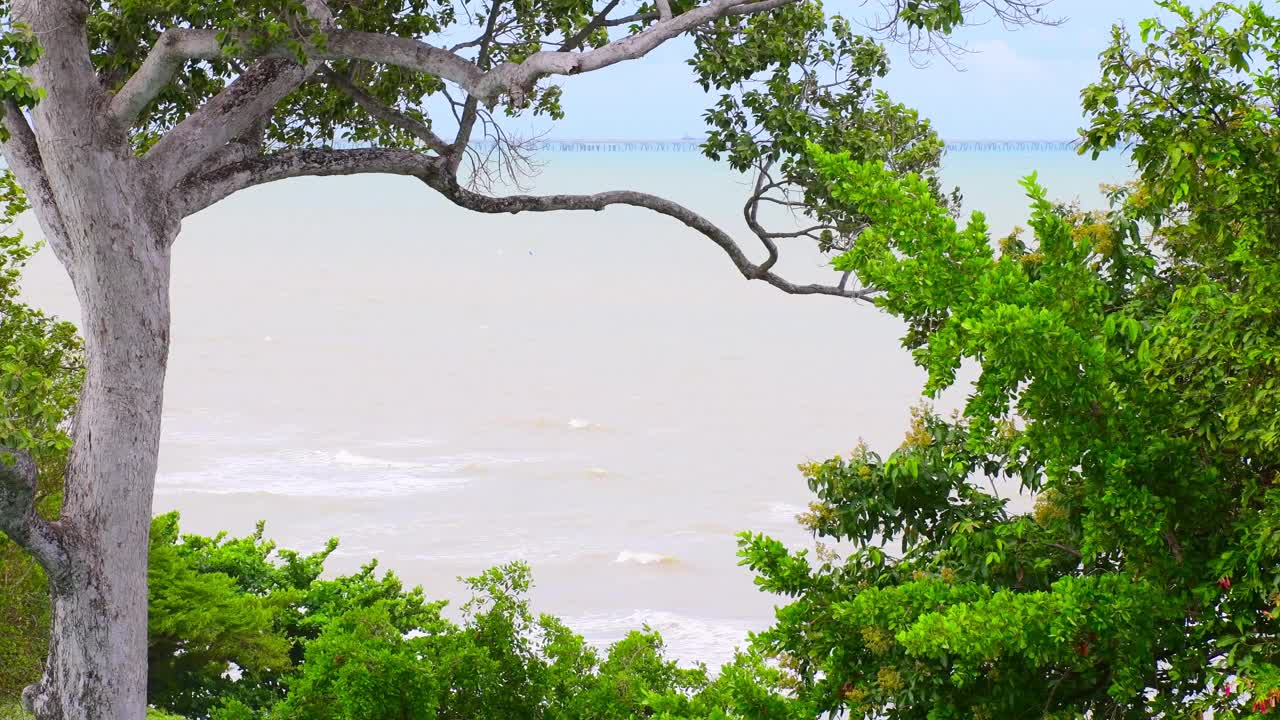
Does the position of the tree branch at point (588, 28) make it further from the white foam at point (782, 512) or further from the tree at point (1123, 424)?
the white foam at point (782, 512)

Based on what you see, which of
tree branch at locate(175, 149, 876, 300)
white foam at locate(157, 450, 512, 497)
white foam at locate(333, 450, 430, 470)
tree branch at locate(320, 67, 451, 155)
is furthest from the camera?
white foam at locate(333, 450, 430, 470)

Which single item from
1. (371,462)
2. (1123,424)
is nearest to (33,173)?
(1123,424)

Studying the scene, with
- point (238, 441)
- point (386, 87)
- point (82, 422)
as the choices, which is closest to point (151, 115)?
point (386, 87)

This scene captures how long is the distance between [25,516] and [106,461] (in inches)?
25.0

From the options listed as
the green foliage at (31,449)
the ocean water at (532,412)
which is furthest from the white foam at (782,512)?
the green foliage at (31,449)

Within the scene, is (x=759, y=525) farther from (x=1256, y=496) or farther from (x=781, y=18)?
(x=1256, y=496)

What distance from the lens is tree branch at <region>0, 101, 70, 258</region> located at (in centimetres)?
801

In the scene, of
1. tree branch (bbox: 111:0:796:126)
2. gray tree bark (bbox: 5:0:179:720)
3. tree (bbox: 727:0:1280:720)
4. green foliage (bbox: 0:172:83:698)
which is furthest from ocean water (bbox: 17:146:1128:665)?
tree (bbox: 727:0:1280:720)

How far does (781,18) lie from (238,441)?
1777 centimetres

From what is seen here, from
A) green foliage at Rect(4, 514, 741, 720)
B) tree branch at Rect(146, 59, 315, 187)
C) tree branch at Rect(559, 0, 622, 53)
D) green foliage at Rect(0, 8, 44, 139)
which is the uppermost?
tree branch at Rect(559, 0, 622, 53)

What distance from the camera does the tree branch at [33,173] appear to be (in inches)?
315

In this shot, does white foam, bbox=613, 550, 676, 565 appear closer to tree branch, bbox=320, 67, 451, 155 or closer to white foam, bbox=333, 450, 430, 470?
white foam, bbox=333, 450, 430, 470

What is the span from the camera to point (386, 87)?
9.95 metres

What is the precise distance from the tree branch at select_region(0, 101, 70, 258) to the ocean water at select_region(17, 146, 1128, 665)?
11.5 ft
